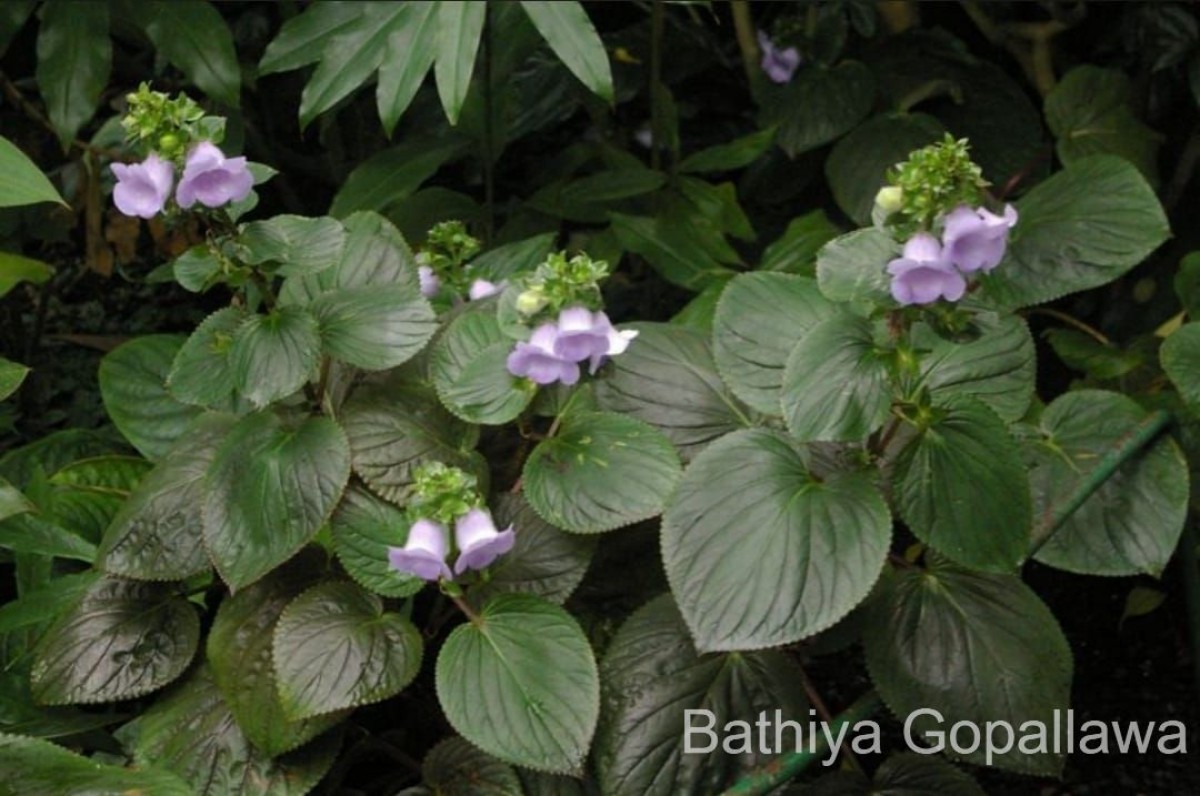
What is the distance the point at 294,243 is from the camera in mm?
1161

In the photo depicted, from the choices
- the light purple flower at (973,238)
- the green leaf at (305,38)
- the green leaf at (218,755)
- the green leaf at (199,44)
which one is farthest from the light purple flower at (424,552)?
the green leaf at (199,44)

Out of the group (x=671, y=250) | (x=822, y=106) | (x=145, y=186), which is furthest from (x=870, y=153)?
(x=145, y=186)

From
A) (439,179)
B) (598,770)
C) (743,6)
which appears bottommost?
(439,179)

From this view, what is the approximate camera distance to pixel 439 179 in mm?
2273

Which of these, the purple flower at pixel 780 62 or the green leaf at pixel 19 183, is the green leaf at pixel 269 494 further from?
the purple flower at pixel 780 62

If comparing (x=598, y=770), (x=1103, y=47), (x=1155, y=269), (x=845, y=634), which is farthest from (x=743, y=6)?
(x=598, y=770)

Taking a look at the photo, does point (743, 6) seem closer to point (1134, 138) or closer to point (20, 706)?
point (1134, 138)

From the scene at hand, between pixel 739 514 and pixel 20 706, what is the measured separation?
655mm

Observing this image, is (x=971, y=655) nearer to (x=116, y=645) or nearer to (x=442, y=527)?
(x=442, y=527)

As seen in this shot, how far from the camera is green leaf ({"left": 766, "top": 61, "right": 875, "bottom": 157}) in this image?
187 centimetres

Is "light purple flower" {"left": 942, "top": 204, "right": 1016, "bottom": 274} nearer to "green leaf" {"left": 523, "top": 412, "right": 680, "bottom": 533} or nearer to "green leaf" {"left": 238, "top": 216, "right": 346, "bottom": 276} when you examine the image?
"green leaf" {"left": 523, "top": 412, "right": 680, "bottom": 533}

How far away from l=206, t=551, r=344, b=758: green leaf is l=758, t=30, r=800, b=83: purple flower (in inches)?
42.2

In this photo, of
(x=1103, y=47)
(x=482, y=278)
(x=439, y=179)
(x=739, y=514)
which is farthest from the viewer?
(x=439, y=179)

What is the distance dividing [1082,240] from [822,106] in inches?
30.2
